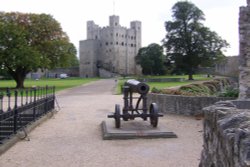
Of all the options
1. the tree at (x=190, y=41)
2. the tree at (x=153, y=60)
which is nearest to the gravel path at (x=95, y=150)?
the tree at (x=190, y=41)

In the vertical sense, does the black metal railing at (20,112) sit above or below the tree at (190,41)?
below

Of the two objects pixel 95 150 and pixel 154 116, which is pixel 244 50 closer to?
pixel 154 116

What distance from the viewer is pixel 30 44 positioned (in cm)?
4316

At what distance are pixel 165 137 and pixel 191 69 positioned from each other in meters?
50.8

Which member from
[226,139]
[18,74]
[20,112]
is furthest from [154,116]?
[18,74]

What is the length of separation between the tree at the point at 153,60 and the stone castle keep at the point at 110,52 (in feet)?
57.7

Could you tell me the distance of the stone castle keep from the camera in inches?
4149

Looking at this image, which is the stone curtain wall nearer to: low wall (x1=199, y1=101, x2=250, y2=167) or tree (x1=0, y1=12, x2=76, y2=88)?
low wall (x1=199, y1=101, x2=250, y2=167)

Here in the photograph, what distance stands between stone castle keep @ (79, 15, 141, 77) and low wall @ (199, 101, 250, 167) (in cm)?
9807

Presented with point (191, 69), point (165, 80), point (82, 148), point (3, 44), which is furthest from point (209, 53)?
point (82, 148)

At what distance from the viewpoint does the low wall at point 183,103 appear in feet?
48.6

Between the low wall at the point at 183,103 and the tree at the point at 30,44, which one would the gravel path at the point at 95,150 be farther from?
the tree at the point at 30,44

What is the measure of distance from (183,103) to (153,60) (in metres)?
69.6

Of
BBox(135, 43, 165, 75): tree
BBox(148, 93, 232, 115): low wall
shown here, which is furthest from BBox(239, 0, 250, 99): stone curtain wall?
BBox(135, 43, 165, 75): tree
